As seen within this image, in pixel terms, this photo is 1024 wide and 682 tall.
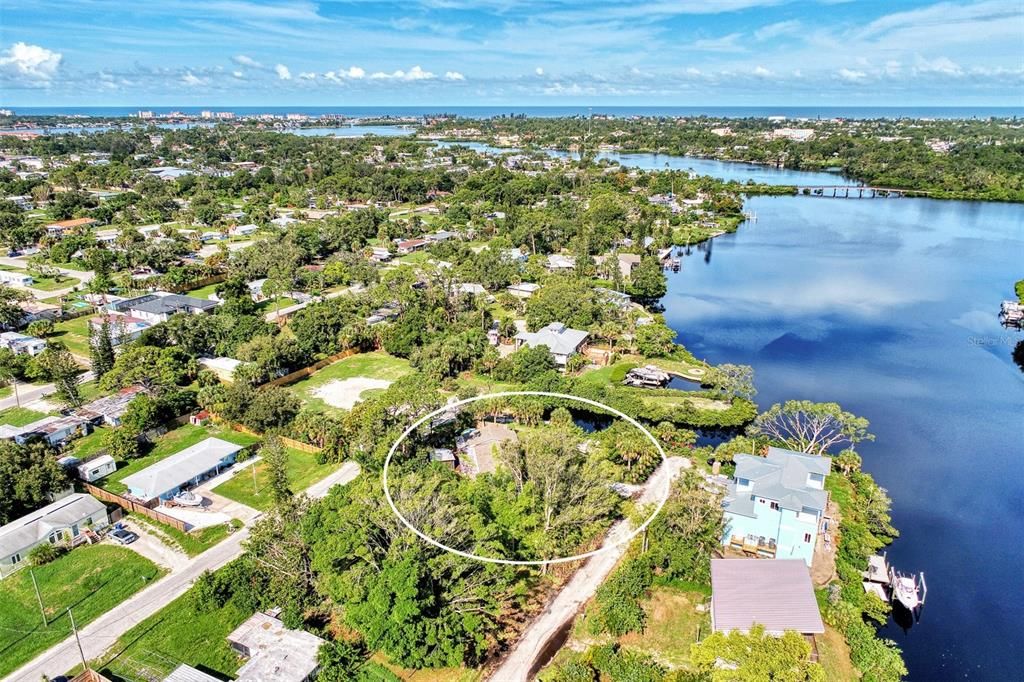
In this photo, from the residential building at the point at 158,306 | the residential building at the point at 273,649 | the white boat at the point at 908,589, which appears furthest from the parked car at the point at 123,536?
the white boat at the point at 908,589

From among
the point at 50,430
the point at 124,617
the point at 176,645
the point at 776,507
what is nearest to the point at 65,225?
the point at 50,430

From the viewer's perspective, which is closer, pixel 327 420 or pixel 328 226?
pixel 327 420

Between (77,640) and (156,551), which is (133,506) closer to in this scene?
(156,551)

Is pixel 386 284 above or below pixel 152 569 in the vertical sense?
above

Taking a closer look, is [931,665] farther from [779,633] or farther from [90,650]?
[90,650]

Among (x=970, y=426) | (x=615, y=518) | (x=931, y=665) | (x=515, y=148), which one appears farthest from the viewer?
(x=515, y=148)

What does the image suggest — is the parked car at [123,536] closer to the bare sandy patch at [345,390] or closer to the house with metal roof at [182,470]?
the house with metal roof at [182,470]

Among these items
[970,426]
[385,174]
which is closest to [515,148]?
[385,174]

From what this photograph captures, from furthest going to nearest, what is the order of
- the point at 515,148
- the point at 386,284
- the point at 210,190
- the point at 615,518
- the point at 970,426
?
the point at 515,148 < the point at 210,190 < the point at 386,284 < the point at 970,426 < the point at 615,518
